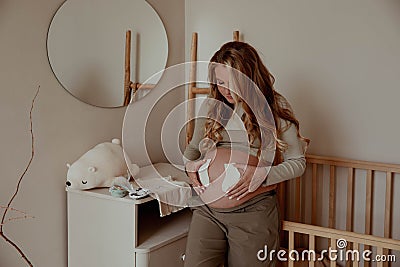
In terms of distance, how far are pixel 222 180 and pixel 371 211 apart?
0.86m

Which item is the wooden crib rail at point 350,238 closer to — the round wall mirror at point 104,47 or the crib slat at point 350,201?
the crib slat at point 350,201

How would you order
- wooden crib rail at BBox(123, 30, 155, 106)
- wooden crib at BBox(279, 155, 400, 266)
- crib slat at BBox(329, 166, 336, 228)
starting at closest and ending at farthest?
wooden crib at BBox(279, 155, 400, 266) < crib slat at BBox(329, 166, 336, 228) < wooden crib rail at BBox(123, 30, 155, 106)

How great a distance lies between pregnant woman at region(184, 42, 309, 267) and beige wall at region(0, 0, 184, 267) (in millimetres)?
651

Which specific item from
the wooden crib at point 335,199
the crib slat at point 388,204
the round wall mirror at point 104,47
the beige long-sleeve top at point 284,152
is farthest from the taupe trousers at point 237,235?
the round wall mirror at point 104,47

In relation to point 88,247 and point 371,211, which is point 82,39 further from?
point 371,211

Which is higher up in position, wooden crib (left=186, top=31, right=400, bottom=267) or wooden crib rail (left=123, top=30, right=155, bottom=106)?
wooden crib rail (left=123, top=30, right=155, bottom=106)

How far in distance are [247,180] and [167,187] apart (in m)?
0.49

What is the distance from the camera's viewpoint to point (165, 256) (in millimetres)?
2129

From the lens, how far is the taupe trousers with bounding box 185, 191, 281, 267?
1.83 m

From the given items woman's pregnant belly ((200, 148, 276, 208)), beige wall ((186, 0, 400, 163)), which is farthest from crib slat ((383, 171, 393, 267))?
woman's pregnant belly ((200, 148, 276, 208))

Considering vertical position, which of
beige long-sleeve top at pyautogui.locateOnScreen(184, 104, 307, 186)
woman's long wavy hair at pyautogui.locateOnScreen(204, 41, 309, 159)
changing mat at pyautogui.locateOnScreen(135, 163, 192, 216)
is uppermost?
woman's long wavy hair at pyautogui.locateOnScreen(204, 41, 309, 159)

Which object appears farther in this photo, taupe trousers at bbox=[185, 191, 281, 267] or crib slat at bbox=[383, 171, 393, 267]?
crib slat at bbox=[383, 171, 393, 267]

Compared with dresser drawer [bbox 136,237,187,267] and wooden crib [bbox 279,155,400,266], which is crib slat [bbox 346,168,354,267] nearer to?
wooden crib [bbox 279,155,400,266]

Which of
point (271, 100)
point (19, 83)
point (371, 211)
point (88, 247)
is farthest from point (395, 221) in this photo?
point (19, 83)
